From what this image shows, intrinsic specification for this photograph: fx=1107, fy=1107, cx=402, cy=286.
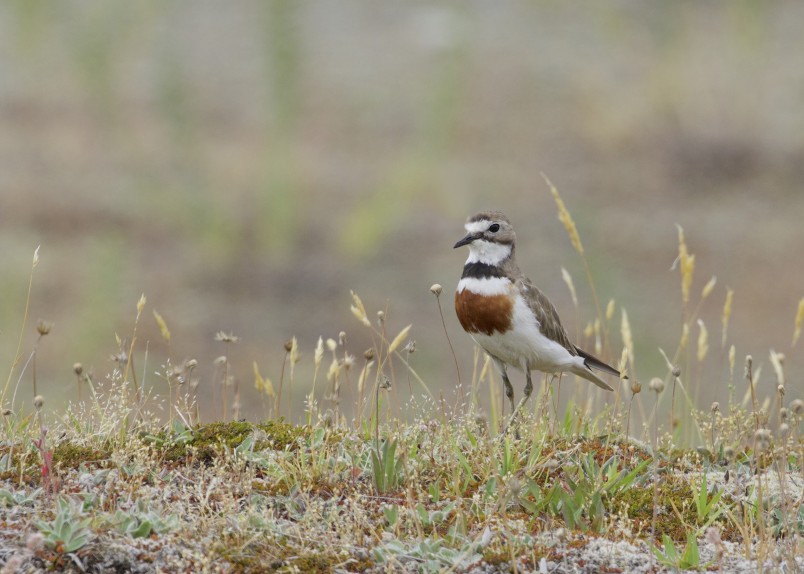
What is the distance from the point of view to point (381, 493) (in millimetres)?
3855

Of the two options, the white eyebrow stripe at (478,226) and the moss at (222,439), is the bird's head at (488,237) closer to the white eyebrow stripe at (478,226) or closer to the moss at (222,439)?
the white eyebrow stripe at (478,226)

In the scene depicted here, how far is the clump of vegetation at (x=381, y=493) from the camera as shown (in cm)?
331

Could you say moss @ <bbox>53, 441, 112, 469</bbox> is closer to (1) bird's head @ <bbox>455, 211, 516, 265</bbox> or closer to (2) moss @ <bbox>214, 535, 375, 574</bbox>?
(2) moss @ <bbox>214, 535, 375, 574</bbox>

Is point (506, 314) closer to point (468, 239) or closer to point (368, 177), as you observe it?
point (468, 239)

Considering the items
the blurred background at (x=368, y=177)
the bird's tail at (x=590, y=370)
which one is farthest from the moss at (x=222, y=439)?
the blurred background at (x=368, y=177)

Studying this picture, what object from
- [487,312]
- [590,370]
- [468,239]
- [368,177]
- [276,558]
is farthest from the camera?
[368,177]

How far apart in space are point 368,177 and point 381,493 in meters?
10.1

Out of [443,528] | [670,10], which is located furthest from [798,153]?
[443,528]

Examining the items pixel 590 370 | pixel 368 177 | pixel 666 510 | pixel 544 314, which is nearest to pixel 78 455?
pixel 666 510

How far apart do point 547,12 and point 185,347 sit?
10.6m

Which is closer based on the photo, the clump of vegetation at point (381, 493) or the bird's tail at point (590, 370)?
the clump of vegetation at point (381, 493)

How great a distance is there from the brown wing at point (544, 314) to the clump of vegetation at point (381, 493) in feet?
2.20

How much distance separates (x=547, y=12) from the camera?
18.5 meters

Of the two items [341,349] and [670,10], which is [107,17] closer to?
[341,349]
